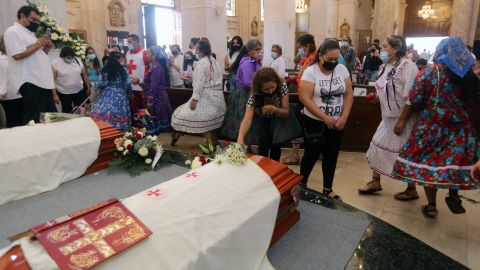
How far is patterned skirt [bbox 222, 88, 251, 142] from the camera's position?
4315mm

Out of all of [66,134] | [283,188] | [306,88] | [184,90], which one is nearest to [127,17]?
[184,90]

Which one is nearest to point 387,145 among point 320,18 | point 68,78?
point 68,78

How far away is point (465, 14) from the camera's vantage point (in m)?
11.9

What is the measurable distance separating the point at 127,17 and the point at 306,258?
12.7 metres

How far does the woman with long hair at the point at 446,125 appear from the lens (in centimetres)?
265

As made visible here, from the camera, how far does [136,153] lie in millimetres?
3494

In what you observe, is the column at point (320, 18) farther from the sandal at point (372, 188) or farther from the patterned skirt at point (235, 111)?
the sandal at point (372, 188)

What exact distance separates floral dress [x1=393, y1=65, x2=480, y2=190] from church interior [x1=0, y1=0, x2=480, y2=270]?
0.01 meters

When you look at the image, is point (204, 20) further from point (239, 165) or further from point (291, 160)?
point (239, 165)

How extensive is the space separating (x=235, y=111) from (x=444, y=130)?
2.38 m

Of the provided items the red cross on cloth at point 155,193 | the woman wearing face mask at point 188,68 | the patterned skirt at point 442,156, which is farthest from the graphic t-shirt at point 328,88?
the woman wearing face mask at point 188,68

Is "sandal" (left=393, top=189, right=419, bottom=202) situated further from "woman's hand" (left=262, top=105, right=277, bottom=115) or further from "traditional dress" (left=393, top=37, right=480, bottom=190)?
"woman's hand" (left=262, top=105, right=277, bottom=115)

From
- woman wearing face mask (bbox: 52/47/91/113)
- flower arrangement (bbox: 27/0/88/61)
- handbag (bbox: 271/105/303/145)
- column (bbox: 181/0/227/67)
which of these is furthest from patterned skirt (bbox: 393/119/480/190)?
column (bbox: 181/0/227/67)

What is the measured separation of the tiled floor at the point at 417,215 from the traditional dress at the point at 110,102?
245 centimetres
